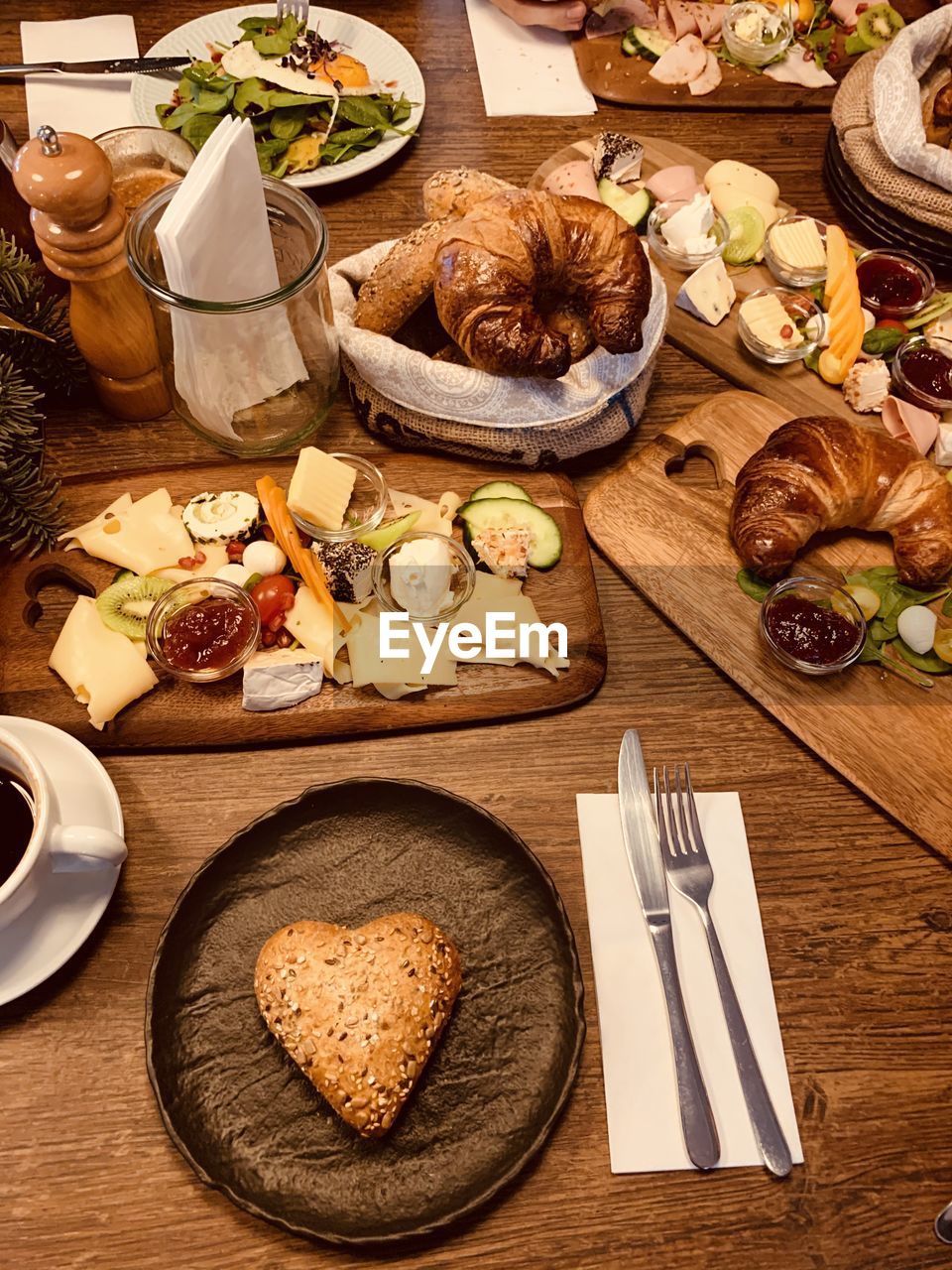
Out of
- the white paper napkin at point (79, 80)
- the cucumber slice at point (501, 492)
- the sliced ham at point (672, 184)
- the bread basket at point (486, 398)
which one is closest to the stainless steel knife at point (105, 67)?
the white paper napkin at point (79, 80)

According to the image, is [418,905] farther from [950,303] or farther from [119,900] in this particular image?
[950,303]

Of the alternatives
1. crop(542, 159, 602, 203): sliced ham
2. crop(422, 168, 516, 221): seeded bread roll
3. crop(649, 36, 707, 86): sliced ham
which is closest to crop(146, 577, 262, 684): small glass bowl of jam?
crop(422, 168, 516, 221): seeded bread roll

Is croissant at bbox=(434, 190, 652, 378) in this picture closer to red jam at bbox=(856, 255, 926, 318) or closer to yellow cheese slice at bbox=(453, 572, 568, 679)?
yellow cheese slice at bbox=(453, 572, 568, 679)

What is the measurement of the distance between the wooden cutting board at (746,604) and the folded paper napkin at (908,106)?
24.8 inches

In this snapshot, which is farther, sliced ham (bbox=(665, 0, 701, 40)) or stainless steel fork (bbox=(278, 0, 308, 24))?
sliced ham (bbox=(665, 0, 701, 40))

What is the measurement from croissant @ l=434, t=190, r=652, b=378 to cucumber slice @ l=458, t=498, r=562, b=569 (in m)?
0.22

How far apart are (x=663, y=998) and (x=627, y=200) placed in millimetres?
1594

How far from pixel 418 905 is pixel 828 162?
6.23ft

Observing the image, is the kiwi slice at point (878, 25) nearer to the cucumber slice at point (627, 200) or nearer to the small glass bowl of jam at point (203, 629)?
the cucumber slice at point (627, 200)

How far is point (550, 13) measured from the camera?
2359 mm

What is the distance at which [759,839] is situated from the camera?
1.47m

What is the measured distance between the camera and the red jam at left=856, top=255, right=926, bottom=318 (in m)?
1.97

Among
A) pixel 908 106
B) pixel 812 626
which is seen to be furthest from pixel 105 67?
pixel 812 626

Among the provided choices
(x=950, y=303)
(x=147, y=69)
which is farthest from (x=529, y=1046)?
(x=147, y=69)
